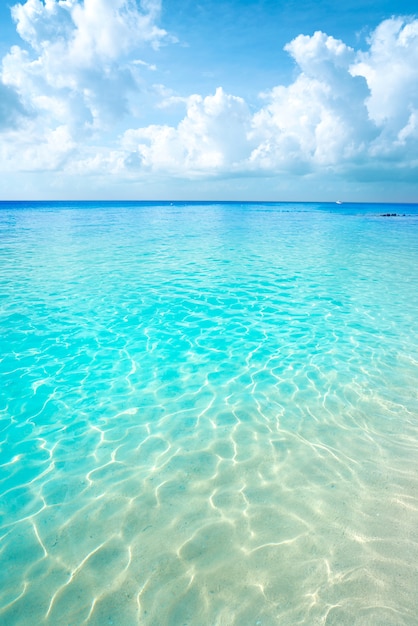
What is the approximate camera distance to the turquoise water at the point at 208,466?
3121mm

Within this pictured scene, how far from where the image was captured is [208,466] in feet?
15.2

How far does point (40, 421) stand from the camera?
5.61 m

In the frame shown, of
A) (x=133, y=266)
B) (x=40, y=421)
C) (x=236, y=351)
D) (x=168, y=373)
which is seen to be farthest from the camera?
(x=133, y=266)

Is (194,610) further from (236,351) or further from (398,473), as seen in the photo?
(236,351)

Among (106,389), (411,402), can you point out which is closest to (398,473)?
(411,402)

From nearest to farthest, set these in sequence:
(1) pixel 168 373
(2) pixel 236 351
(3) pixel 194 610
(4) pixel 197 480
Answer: (3) pixel 194 610
(4) pixel 197 480
(1) pixel 168 373
(2) pixel 236 351

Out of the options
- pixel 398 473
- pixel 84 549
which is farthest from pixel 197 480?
pixel 398 473

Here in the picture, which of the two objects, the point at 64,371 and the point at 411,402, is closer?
the point at 411,402

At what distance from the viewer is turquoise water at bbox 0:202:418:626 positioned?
3121 mm

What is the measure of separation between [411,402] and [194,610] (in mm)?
4801

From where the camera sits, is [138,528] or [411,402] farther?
[411,402]

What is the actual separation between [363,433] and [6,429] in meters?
5.50

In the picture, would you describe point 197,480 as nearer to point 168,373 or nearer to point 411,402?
point 168,373

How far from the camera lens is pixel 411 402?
596 cm
